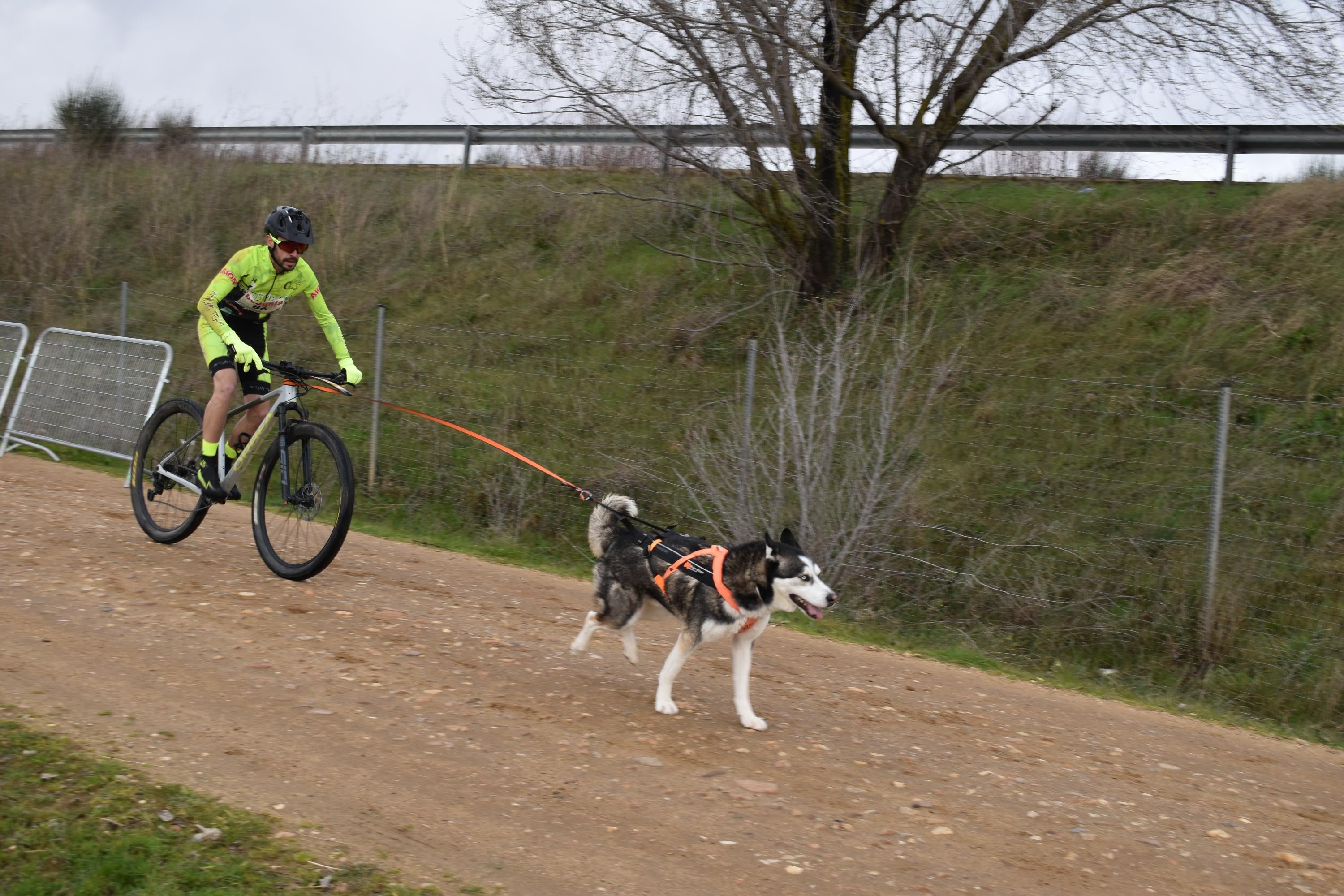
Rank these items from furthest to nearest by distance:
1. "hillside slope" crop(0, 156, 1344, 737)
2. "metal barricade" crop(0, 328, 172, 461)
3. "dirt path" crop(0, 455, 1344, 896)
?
"metal barricade" crop(0, 328, 172, 461)
"hillside slope" crop(0, 156, 1344, 737)
"dirt path" crop(0, 455, 1344, 896)

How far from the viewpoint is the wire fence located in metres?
8.59

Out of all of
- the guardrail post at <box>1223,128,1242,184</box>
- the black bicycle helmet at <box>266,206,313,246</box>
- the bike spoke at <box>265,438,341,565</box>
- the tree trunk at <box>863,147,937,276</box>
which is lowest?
the bike spoke at <box>265,438,341,565</box>

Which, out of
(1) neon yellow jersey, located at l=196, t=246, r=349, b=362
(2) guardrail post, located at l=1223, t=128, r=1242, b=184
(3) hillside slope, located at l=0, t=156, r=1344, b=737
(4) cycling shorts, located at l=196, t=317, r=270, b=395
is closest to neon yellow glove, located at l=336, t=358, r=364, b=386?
(1) neon yellow jersey, located at l=196, t=246, r=349, b=362

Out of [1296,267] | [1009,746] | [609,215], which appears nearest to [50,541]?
[1009,746]

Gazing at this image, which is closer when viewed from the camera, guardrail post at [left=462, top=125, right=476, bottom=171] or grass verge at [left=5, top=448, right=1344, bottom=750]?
grass verge at [left=5, top=448, right=1344, bottom=750]

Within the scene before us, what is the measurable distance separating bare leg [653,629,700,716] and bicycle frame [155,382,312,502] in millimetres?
3163

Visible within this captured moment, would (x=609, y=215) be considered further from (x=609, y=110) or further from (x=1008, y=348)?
(x=1008, y=348)

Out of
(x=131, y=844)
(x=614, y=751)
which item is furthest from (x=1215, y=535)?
(x=131, y=844)

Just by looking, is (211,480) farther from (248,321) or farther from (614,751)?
(614,751)

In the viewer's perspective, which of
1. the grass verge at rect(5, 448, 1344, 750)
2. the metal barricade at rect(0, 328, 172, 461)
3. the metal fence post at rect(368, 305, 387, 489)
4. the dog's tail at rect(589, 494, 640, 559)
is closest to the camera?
the dog's tail at rect(589, 494, 640, 559)

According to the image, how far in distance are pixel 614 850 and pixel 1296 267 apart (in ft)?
37.4

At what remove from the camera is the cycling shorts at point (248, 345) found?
798 cm

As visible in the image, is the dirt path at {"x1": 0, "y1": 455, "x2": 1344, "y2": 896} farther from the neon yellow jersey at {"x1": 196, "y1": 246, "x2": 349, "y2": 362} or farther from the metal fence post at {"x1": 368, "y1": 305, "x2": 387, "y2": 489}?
the metal fence post at {"x1": 368, "y1": 305, "x2": 387, "y2": 489}

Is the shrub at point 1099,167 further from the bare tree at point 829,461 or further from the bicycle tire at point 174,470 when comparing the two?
the bicycle tire at point 174,470
